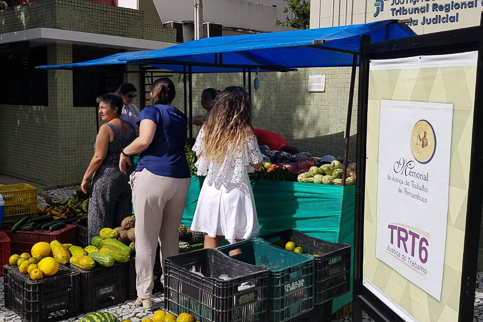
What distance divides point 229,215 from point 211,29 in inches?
584

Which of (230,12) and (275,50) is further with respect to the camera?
(230,12)

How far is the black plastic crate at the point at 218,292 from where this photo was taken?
9.85 feet

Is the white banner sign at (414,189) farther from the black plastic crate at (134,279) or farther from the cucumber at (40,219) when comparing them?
the cucumber at (40,219)

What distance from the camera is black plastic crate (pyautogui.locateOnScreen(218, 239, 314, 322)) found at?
3221mm

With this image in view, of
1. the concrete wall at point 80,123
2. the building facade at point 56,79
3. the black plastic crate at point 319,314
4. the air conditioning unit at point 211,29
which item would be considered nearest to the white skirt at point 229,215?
the black plastic crate at point 319,314

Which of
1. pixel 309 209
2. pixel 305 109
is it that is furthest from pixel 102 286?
pixel 305 109

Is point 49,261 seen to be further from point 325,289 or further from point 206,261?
point 325,289

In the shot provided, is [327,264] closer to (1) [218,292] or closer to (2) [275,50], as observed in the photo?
(1) [218,292]

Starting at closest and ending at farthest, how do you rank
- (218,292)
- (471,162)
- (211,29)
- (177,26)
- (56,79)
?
(471,162), (218,292), (56,79), (177,26), (211,29)

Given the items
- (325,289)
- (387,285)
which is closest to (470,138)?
(387,285)

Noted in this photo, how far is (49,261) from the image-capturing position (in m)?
4.06

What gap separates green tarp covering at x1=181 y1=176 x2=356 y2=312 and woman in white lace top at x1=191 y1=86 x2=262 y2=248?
0.59m

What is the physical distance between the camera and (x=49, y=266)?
4.02m

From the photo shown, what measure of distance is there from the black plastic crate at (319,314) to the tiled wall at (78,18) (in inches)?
315
